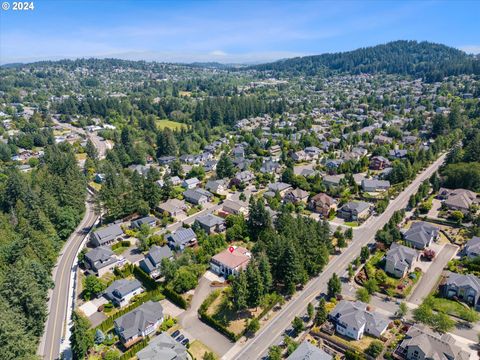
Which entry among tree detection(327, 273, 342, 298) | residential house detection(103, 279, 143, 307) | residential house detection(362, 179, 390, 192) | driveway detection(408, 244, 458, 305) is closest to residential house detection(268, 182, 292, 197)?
residential house detection(362, 179, 390, 192)

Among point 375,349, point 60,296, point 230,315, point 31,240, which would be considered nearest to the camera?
point 375,349

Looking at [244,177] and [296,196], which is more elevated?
Answer: [244,177]

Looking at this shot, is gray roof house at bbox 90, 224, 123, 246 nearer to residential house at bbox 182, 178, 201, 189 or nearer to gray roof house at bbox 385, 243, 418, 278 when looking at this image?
residential house at bbox 182, 178, 201, 189

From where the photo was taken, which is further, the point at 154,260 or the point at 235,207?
the point at 235,207

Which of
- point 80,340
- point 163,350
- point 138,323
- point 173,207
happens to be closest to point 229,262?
point 138,323

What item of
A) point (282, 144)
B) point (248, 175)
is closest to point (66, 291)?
point (248, 175)

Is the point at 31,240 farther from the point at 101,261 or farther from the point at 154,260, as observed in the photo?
the point at 154,260

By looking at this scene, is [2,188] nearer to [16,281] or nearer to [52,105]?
[16,281]
